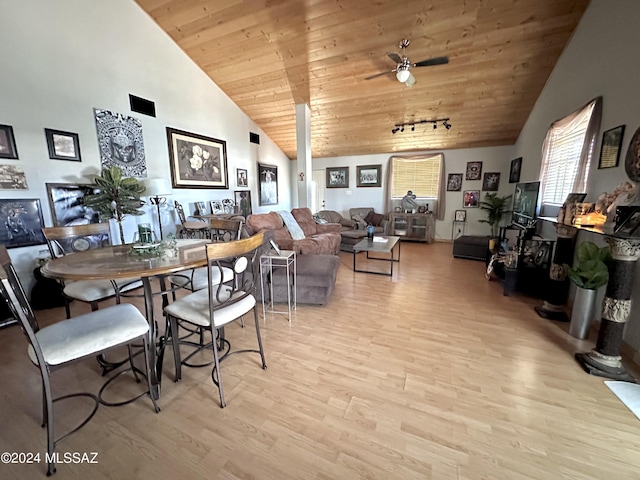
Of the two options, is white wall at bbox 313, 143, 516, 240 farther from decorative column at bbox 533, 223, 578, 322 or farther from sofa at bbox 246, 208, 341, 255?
sofa at bbox 246, 208, 341, 255

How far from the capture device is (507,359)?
6.56ft

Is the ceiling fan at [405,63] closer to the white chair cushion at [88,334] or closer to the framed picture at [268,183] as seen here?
the white chair cushion at [88,334]

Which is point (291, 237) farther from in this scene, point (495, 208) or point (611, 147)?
point (495, 208)

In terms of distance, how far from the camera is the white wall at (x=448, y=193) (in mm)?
6262

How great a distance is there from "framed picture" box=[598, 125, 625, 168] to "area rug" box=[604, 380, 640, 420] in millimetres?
1848

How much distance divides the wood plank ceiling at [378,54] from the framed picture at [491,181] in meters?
0.76

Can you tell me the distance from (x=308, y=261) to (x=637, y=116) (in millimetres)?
3190

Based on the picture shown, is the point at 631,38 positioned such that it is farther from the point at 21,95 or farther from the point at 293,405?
the point at 21,95

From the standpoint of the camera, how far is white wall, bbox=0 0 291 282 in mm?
2850

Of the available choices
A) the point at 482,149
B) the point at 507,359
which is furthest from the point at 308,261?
the point at 482,149

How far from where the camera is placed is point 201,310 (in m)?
1.63

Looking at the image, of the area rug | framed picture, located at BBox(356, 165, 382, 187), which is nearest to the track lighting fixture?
framed picture, located at BBox(356, 165, 382, 187)

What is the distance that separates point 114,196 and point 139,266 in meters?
2.68

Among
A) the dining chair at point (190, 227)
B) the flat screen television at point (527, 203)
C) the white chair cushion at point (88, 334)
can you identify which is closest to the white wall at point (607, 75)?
the flat screen television at point (527, 203)
